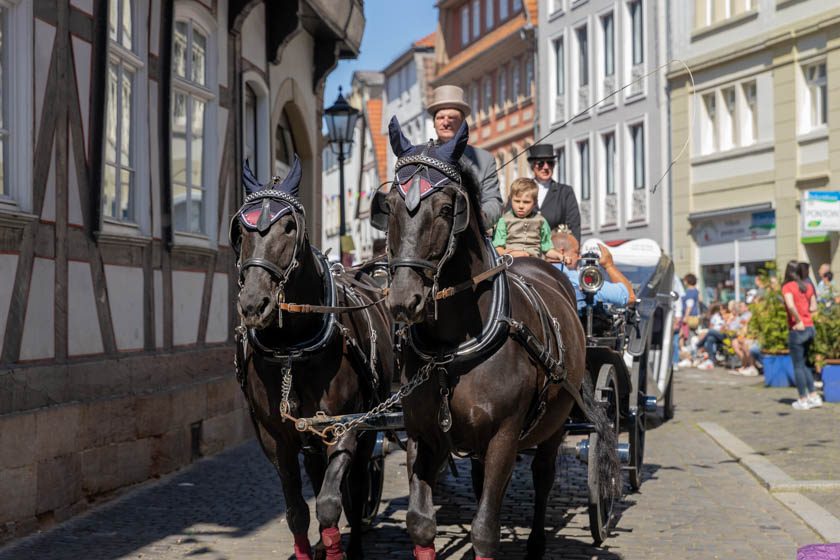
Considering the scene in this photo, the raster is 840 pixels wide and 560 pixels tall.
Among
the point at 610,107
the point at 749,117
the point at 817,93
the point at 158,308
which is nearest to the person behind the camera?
the point at 158,308

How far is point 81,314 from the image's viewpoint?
32.2ft

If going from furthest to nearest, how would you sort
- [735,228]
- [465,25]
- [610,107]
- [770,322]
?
[465,25]
[610,107]
[735,228]
[770,322]

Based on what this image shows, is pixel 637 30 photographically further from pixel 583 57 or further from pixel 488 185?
pixel 488 185

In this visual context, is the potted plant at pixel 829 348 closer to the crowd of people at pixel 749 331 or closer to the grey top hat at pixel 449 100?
the crowd of people at pixel 749 331

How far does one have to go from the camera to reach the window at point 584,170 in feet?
143

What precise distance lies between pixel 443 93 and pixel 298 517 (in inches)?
96.6

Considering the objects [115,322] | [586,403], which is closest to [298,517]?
[586,403]

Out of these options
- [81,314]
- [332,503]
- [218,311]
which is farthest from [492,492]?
[218,311]

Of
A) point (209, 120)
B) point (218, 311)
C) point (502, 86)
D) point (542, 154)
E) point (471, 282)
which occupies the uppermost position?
point (502, 86)

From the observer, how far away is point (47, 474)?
885 centimetres

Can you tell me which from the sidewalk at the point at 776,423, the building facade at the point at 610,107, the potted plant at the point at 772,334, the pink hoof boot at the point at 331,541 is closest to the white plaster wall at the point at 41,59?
the pink hoof boot at the point at 331,541

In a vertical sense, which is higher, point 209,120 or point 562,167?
point 562,167

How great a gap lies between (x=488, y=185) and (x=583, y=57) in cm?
3764

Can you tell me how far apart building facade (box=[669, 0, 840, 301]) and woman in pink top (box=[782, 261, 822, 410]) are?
33.6 ft
